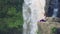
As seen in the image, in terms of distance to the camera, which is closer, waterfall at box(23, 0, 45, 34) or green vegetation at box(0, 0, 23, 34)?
waterfall at box(23, 0, 45, 34)

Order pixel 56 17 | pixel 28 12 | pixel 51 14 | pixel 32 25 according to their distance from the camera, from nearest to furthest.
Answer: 1. pixel 56 17
2. pixel 51 14
3. pixel 32 25
4. pixel 28 12

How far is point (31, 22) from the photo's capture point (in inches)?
195

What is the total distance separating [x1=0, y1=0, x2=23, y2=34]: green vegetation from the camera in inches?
278

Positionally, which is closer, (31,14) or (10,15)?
(31,14)

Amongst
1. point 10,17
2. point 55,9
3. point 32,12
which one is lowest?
point 10,17

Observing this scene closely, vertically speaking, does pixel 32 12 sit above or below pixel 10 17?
above

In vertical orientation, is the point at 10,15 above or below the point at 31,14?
below

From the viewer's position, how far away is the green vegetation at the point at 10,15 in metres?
7.06

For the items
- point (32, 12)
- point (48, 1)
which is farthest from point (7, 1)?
point (48, 1)

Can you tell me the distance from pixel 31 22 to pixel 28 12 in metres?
0.39

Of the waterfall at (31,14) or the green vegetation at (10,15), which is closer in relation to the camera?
the waterfall at (31,14)

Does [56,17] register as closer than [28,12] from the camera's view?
Yes

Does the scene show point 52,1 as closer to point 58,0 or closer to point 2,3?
point 58,0

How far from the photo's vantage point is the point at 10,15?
7.40 m
